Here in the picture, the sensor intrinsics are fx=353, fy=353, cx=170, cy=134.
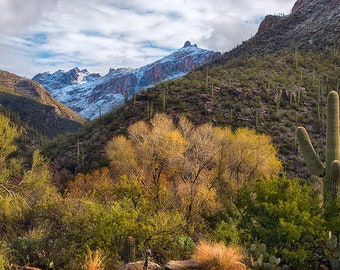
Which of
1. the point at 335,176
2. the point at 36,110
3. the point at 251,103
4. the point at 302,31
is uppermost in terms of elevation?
the point at 302,31

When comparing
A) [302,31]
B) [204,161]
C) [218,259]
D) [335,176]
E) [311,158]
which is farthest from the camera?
[302,31]

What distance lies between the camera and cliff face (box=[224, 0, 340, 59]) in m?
54.3

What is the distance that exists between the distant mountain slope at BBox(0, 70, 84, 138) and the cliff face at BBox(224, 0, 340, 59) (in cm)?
5543

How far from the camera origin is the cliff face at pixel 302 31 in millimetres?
54312

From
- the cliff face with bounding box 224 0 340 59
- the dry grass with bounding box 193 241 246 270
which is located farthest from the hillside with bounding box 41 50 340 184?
the dry grass with bounding box 193 241 246 270

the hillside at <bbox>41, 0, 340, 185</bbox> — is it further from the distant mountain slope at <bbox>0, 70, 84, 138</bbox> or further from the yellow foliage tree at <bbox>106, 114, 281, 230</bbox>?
the distant mountain slope at <bbox>0, 70, 84, 138</bbox>

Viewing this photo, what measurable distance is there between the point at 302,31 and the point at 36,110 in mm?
75372

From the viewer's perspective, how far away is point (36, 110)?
102375 mm

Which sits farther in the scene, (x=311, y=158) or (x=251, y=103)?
(x=251, y=103)

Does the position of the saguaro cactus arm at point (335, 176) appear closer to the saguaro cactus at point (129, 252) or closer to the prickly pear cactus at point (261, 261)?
the prickly pear cactus at point (261, 261)

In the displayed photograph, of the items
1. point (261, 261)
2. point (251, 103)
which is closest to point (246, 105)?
point (251, 103)

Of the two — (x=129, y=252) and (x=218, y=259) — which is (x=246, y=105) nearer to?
(x=129, y=252)

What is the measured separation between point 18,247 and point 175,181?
39.1 feet

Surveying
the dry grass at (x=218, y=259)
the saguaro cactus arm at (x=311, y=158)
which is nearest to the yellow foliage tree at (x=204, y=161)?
the saguaro cactus arm at (x=311, y=158)
